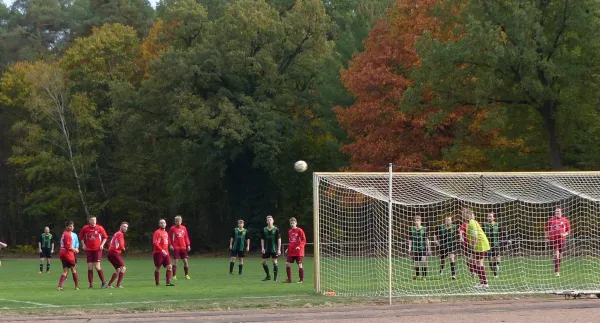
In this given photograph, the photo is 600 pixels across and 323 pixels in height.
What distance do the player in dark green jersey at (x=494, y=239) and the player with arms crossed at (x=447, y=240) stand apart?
3.46 ft

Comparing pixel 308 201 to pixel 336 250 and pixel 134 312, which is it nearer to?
pixel 336 250

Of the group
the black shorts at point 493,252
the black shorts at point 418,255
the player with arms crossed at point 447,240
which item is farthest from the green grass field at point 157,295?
the black shorts at point 493,252

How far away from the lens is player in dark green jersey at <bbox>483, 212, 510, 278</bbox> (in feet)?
69.7

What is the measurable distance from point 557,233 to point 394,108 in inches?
863

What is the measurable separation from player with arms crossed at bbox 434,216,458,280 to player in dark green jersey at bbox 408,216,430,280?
34cm

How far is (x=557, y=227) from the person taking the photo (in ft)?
71.3

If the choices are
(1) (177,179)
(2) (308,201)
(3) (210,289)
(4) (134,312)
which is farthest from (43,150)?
(4) (134,312)

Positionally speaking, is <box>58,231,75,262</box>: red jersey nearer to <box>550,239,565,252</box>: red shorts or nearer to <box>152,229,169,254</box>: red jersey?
<box>152,229,169,254</box>: red jersey

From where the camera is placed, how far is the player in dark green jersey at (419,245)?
73.6 feet

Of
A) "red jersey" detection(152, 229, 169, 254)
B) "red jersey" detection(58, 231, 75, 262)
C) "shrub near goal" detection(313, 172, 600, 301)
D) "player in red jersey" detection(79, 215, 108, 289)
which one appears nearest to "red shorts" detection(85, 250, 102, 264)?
"player in red jersey" detection(79, 215, 108, 289)

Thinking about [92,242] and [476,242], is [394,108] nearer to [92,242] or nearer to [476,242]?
[476,242]

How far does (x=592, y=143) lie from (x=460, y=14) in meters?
8.03

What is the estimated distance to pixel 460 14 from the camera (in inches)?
1569

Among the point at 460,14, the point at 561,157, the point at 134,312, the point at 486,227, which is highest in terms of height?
the point at 460,14
